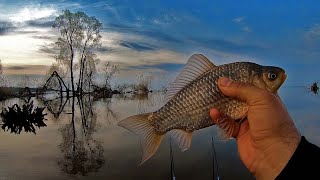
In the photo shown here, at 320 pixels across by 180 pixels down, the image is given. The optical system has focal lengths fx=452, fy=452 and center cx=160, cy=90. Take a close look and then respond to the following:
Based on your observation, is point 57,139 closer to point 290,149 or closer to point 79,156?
point 79,156

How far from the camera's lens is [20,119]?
44.9 metres

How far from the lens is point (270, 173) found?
3.64 metres

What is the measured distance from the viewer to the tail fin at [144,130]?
372 centimetres

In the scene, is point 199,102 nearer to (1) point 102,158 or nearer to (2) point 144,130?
(2) point 144,130

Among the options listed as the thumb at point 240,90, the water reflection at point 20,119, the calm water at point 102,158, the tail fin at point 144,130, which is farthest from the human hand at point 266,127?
the water reflection at point 20,119

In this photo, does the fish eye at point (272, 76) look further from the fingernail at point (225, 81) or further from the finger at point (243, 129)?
the finger at point (243, 129)

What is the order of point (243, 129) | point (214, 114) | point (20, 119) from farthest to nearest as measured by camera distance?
point (20, 119), point (243, 129), point (214, 114)

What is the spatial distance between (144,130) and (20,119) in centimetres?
4346

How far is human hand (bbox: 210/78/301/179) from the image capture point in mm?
3627

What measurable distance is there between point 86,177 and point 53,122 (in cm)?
3113

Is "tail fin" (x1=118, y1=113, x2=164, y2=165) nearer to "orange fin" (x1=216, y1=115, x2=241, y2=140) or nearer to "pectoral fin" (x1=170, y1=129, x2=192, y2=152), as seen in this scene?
"pectoral fin" (x1=170, y1=129, x2=192, y2=152)

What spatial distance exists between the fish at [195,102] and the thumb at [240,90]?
0.05 meters

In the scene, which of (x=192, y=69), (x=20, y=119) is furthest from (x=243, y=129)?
(x=20, y=119)

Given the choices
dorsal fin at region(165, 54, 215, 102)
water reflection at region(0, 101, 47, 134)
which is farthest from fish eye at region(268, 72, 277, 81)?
water reflection at region(0, 101, 47, 134)
